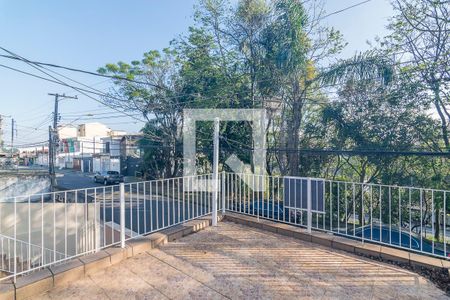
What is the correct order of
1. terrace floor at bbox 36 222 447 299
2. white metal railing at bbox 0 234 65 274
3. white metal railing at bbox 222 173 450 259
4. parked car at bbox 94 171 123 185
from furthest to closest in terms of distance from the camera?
parked car at bbox 94 171 123 185, white metal railing at bbox 0 234 65 274, white metal railing at bbox 222 173 450 259, terrace floor at bbox 36 222 447 299

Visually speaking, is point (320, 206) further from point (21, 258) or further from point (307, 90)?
point (21, 258)

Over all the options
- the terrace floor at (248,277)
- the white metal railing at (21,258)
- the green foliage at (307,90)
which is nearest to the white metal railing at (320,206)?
the terrace floor at (248,277)

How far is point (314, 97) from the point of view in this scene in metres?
7.04

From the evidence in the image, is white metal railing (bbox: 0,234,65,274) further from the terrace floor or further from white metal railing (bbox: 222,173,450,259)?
white metal railing (bbox: 222,173,450,259)

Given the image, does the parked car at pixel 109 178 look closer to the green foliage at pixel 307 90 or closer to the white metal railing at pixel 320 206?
the green foliage at pixel 307 90

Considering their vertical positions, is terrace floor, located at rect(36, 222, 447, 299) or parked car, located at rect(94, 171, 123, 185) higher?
terrace floor, located at rect(36, 222, 447, 299)

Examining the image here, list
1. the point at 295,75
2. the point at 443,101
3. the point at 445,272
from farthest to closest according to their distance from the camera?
the point at 295,75 < the point at 443,101 < the point at 445,272

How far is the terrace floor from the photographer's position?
2.12m

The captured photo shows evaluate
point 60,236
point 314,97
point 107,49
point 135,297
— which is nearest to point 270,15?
point 314,97

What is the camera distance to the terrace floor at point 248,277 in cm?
212

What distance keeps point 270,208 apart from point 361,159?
3.85m

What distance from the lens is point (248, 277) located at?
7.86ft

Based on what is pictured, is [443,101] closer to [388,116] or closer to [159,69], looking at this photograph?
[388,116]

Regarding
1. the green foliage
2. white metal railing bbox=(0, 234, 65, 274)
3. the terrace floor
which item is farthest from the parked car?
the terrace floor
